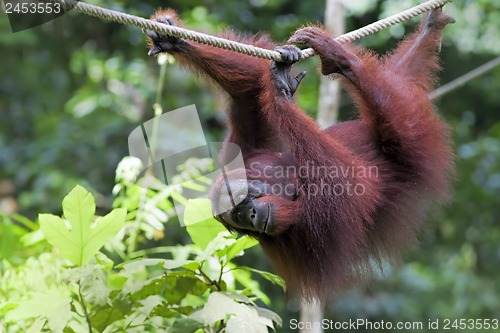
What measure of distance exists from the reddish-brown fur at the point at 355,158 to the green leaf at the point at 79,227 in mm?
793

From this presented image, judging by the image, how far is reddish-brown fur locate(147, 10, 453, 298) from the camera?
11.1 ft

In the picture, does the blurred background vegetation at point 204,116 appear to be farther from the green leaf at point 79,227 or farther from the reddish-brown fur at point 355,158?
the green leaf at point 79,227

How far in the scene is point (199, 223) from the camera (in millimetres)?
3529

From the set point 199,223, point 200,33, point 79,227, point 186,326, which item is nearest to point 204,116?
point 199,223

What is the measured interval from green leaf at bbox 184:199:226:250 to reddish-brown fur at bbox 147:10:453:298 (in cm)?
25

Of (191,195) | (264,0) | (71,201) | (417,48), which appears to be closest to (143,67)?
(264,0)

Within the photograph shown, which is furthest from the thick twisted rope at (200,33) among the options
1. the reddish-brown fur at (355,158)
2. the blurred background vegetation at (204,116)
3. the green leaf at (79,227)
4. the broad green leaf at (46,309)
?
the blurred background vegetation at (204,116)

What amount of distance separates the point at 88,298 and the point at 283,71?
51.6 inches

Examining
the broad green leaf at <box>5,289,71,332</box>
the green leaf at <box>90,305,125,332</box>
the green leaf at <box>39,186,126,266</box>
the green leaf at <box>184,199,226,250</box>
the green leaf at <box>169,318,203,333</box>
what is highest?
the green leaf at <box>39,186,126,266</box>

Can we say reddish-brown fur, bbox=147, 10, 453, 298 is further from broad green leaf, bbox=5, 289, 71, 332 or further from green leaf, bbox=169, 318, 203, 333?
broad green leaf, bbox=5, 289, 71, 332

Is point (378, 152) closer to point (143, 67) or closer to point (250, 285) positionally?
point (250, 285)

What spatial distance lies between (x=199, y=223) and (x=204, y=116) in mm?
4416

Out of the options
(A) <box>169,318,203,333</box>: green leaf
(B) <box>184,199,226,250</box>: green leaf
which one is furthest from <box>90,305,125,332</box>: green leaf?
(B) <box>184,199,226,250</box>: green leaf

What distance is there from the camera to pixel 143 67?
295 inches
